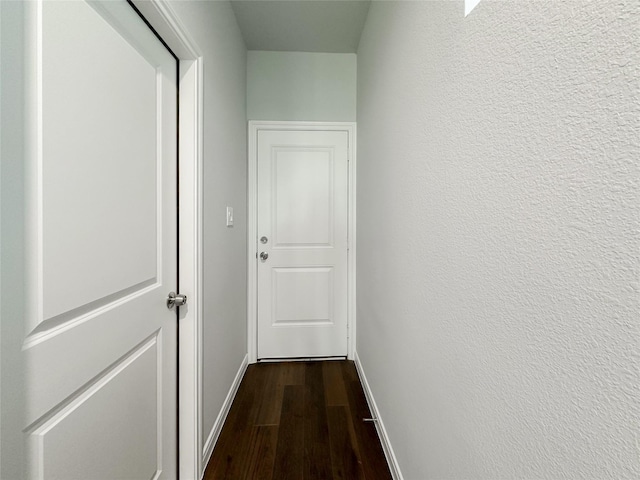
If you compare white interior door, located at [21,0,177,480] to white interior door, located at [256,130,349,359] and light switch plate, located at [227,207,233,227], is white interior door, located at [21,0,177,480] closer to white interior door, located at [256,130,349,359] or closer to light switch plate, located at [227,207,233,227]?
light switch plate, located at [227,207,233,227]

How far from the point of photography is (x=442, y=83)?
781 millimetres

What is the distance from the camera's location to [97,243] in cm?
73

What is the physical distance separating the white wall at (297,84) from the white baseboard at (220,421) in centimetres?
198

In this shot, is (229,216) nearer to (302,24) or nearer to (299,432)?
(299,432)

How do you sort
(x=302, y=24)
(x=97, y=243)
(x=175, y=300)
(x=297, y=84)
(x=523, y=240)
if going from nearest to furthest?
(x=523, y=240) < (x=97, y=243) < (x=175, y=300) < (x=302, y=24) < (x=297, y=84)

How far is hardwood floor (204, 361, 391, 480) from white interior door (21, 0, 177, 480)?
0.40 metres

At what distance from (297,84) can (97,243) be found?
1949 mm

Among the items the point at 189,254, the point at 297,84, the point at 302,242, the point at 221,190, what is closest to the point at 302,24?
the point at 297,84

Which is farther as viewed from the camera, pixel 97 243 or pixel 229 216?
pixel 229 216

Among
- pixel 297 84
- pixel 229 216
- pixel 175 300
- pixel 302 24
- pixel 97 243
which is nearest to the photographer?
pixel 97 243

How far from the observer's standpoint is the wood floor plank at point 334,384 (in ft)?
5.60

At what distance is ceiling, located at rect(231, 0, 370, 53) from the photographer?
1.67 metres

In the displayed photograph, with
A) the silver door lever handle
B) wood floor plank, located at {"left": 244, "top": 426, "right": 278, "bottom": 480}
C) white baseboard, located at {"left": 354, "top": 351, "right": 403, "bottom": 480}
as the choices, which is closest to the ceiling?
the silver door lever handle

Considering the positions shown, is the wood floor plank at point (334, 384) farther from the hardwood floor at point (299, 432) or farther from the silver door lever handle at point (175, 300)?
the silver door lever handle at point (175, 300)
